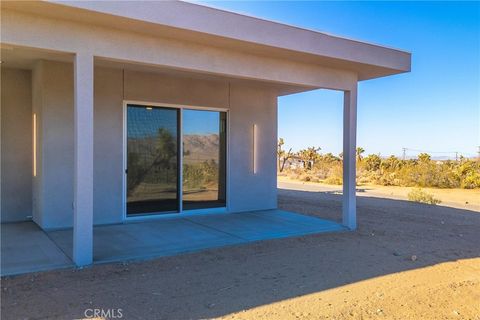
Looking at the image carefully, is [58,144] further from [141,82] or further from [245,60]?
[245,60]

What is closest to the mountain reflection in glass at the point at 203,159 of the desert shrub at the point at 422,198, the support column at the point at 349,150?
the support column at the point at 349,150

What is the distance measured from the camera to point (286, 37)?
20.2 feet

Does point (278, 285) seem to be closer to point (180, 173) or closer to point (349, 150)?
point (349, 150)

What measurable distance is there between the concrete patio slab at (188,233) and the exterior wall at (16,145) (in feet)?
→ 4.83

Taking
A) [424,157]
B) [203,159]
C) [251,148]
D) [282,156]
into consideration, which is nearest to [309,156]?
[282,156]

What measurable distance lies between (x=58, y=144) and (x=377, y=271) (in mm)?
5725

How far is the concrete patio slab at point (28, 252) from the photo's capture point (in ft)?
15.8

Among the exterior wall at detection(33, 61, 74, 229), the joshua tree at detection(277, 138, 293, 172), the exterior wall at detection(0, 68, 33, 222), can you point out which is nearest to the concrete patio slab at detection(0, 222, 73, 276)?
the exterior wall at detection(33, 61, 74, 229)

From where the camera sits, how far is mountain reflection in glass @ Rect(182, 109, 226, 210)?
857 centimetres

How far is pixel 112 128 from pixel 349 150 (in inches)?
183

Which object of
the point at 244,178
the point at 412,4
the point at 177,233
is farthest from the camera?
the point at 412,4

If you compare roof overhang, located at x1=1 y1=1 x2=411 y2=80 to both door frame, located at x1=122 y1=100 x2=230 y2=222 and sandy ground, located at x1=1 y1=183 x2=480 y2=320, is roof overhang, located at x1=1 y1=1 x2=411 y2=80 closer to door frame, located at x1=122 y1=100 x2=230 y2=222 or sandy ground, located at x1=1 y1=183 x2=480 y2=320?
door frame, located at x1=122 y1=100 x2=230 y2=222

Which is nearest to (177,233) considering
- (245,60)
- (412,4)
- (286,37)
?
(245,60)

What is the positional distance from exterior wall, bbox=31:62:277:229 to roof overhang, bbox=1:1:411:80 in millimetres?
2564
